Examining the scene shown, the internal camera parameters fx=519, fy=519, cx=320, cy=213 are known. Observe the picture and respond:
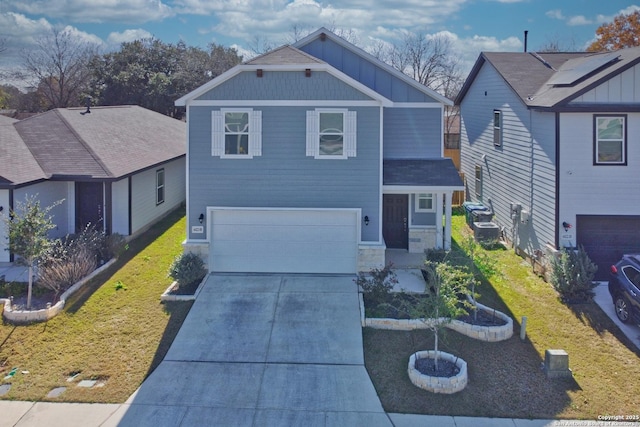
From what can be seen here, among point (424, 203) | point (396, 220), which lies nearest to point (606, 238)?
point (424, 203)

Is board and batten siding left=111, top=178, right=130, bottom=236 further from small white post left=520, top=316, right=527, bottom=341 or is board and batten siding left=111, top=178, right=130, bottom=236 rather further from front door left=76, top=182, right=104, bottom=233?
small white post left=520, top=316, right=527, bottom=341

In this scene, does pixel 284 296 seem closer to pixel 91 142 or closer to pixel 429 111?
pixel 429 111

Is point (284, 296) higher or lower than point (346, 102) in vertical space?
lower

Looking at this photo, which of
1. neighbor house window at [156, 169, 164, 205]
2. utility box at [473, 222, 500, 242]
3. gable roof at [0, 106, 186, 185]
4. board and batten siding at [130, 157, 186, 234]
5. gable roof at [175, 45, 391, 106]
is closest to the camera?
gable roof at [175, 45, 391, 106]

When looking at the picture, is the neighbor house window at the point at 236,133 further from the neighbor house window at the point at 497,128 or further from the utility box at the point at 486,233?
the neighbor house window at the point at 497,128

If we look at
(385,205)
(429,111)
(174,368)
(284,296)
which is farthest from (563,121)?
(174,368)

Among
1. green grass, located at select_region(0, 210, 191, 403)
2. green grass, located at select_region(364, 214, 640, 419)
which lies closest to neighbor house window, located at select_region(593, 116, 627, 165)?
green grass, located at select_region(364, 214, 640, 419)

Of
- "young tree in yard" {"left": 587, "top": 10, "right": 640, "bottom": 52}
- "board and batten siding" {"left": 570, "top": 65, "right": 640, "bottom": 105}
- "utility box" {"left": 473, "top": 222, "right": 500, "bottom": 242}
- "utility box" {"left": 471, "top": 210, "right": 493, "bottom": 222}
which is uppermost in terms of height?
"young tree in yard" {"left": 587, "top": 10, "right": 640, "bottom": 52}
